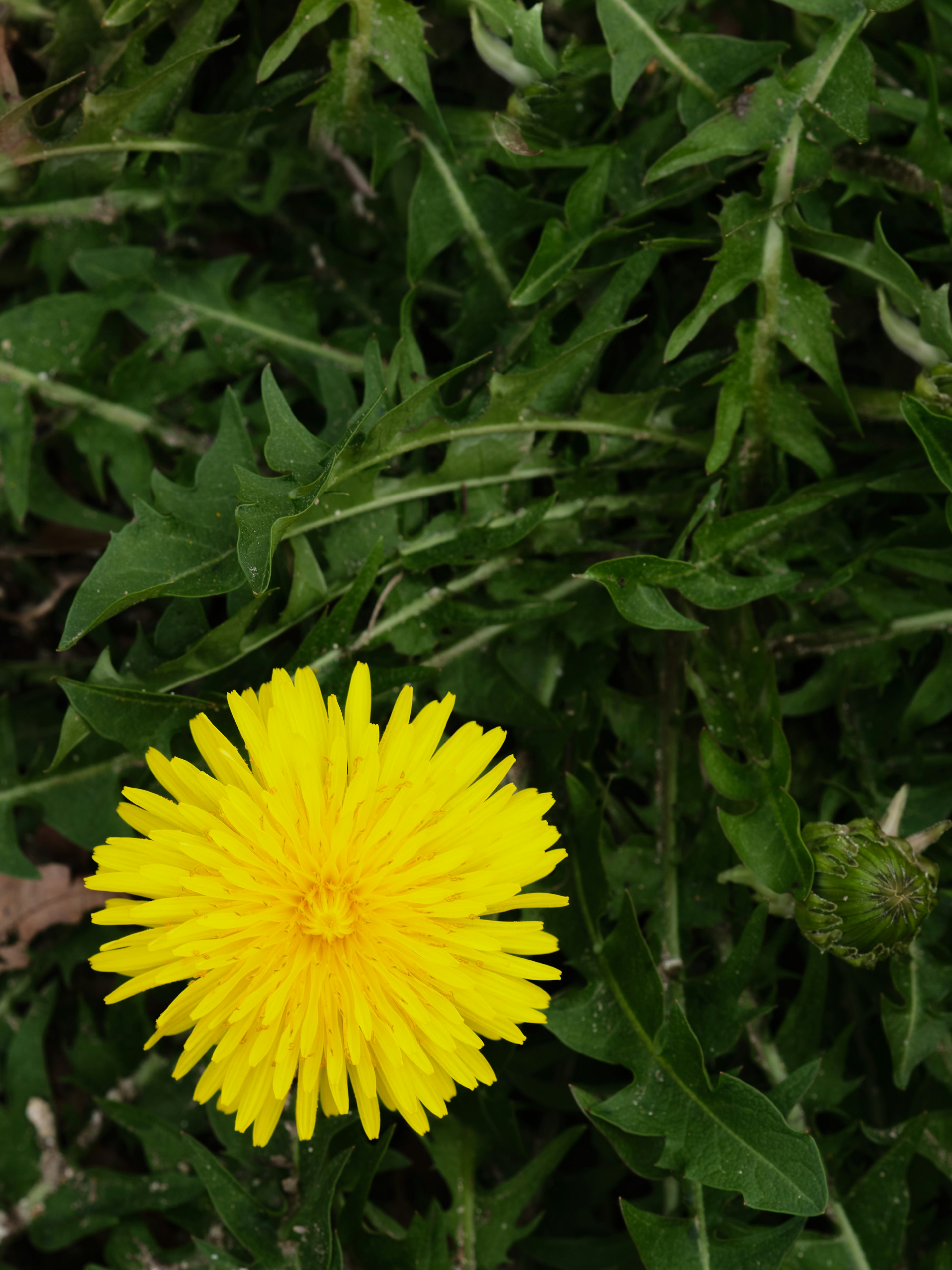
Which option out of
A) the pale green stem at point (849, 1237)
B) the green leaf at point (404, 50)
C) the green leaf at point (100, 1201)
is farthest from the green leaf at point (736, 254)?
the green leaf at point (100, 1201)

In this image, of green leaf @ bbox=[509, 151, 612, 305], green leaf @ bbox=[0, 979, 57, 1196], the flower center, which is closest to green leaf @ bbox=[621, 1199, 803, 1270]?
the flower center

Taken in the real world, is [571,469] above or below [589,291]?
below

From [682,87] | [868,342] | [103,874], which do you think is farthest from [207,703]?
[868,342]

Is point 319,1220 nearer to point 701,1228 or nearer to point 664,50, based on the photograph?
point 701,1228

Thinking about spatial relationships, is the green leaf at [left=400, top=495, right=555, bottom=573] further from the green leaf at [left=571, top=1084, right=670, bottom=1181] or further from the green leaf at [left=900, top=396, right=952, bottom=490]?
the green leaf at [left=571, top=1084, right=670, bottom=1181]

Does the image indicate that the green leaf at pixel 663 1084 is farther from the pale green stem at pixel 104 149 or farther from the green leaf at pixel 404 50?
the pale green stem at pixel 104 149

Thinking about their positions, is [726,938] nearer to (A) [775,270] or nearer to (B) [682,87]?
(A) [775,270]
